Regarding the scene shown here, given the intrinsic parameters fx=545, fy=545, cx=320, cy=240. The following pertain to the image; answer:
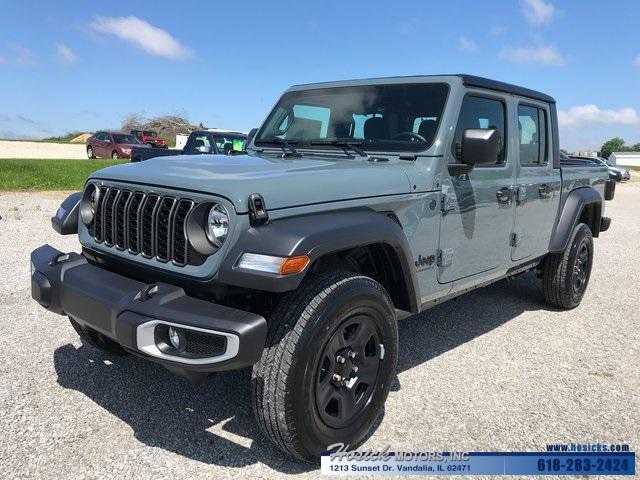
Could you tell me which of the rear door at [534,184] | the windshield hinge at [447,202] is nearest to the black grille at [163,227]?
the windshield hinge at [447,202]

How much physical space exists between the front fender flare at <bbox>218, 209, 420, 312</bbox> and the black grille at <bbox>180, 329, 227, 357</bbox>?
0.25m

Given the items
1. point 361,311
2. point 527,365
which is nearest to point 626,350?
point 527,365

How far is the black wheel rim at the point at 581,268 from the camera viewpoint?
528 cm

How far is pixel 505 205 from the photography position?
3.99 metres

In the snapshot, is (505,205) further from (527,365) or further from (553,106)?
(553,106)

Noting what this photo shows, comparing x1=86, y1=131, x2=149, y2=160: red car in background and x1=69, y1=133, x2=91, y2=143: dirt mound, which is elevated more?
x1=69, y1=133, x2=91, y2=143: dirt mound

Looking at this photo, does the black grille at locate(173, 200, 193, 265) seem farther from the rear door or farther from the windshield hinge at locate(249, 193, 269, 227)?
the rear door

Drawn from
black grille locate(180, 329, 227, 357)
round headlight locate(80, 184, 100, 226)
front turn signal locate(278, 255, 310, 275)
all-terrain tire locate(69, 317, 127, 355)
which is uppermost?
round headlight locate(80, 184, 100, 226)

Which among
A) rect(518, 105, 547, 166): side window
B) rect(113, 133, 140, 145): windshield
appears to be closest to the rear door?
rect(518, 105, 547, 166): side window

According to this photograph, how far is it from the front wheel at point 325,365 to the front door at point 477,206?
2.85 feet

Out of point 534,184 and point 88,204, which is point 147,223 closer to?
point 88,204

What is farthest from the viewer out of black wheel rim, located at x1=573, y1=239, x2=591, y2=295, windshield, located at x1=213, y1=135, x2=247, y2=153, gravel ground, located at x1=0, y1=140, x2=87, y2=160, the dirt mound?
the dirt mound

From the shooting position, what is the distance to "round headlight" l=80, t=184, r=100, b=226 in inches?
125

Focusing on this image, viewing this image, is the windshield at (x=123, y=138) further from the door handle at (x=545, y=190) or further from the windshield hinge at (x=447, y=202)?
the windshield hinge at (x=447, y=202)
